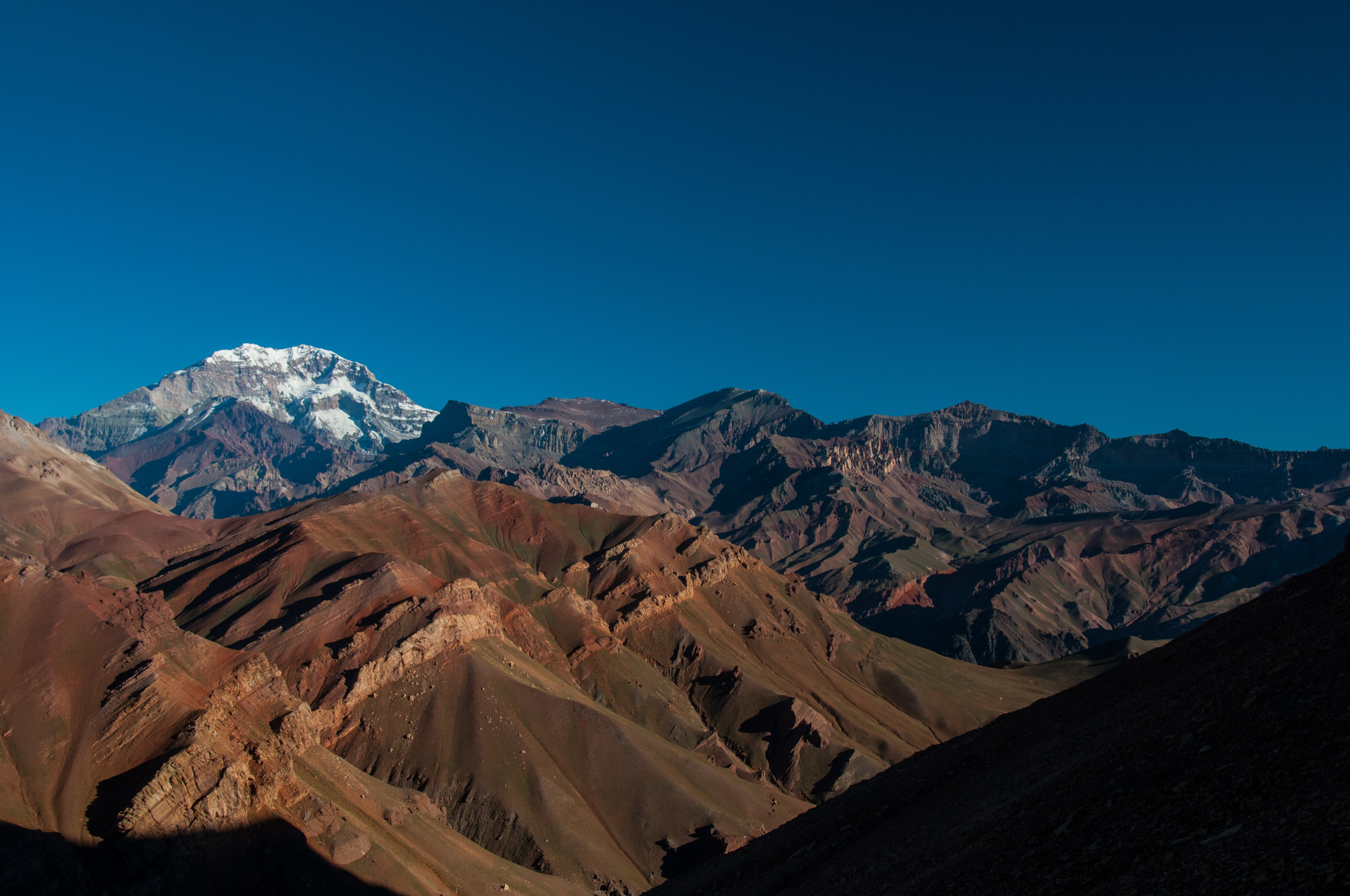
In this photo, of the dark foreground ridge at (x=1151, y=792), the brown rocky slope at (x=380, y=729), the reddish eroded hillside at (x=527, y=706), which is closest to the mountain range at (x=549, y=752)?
the dark foreground ridge at (x=1151, y=792)

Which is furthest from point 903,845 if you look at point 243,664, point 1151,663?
point 243,664

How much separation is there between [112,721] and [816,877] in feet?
225

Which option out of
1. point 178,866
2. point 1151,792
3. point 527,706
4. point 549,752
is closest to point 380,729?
point 527,706

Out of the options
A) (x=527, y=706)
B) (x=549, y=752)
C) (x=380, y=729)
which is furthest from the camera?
(x=527, y=706)

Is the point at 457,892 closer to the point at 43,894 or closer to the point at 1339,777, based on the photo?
the point at 43,894

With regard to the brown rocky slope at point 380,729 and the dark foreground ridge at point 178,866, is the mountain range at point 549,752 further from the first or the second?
the brown rocky slope at point 380,729

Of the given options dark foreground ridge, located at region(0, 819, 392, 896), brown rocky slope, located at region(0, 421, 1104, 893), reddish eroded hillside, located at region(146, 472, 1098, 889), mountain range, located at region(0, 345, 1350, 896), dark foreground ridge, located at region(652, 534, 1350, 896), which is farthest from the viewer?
reddish eroded hillside, located at region(146, 472, 1098, 889)

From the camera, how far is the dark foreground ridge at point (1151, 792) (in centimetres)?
2139

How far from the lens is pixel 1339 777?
2223 cm

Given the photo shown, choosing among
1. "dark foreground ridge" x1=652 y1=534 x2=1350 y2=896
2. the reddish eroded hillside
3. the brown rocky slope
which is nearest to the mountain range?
"dark foreground ridge" x1=652 y1=534 x2=1350 y2=896

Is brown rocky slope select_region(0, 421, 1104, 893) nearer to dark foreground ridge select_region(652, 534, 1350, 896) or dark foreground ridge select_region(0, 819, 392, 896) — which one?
dark foreground ridge select_region(0, 819, 392, 896)

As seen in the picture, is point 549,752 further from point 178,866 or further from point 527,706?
point 178,866

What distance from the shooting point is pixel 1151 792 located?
28.0 meters

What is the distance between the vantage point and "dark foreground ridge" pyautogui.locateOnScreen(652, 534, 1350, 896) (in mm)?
21391
